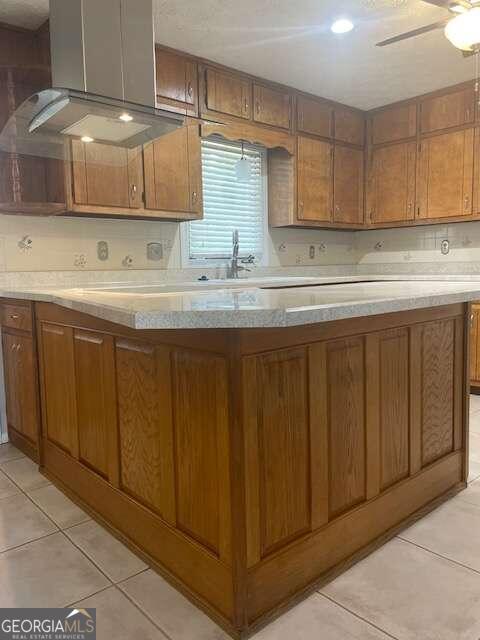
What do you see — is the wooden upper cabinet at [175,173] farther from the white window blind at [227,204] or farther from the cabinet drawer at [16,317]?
the cabinet drawer at [16,317]

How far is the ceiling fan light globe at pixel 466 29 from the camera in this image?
2314 mm

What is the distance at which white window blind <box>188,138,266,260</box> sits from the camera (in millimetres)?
4031

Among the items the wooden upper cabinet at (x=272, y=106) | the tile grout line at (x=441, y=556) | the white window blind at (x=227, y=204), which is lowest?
the tile grout line at (x=441, y=556)

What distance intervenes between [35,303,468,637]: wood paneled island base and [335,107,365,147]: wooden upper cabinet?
2.93 metres

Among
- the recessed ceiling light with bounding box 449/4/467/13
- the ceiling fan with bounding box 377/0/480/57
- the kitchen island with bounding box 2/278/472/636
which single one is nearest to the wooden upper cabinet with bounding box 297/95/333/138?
the ceiling fan with bounding box 377/0/480/57

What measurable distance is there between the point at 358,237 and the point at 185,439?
4.23 metres

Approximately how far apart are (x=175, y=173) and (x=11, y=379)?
1.75m

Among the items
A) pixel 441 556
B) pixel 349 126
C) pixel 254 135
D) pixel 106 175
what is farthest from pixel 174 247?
pixel 441 556

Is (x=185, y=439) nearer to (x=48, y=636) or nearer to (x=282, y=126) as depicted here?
(x=48, y=636)

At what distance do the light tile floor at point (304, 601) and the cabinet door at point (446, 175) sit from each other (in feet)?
9.39

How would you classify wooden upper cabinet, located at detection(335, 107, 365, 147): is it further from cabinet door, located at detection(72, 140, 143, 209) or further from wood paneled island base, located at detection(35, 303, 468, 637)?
wood paneled island base, located at detection(35, 303, 468, 637)

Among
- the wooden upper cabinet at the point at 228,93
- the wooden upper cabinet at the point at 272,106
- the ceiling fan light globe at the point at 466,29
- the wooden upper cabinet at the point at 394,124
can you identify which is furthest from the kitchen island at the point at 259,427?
the wooden upper cabinet at the point at 394,124

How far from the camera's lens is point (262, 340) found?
1419 millimetres

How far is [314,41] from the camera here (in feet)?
10.8
